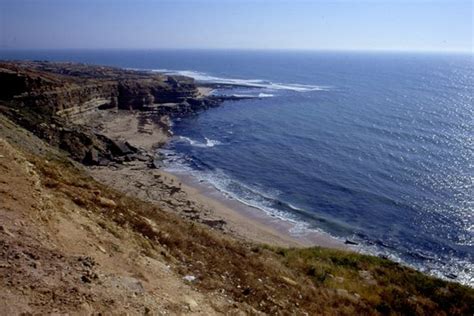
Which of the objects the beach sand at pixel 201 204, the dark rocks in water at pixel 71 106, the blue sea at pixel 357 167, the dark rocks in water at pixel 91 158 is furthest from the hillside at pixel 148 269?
the dark rocks in water at pixel 91 158

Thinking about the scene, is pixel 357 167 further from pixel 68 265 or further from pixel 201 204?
pixel 68 265

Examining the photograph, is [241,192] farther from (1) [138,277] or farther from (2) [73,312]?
(2) [73,312]

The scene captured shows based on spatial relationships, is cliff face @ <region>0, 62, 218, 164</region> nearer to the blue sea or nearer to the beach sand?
the beach sand

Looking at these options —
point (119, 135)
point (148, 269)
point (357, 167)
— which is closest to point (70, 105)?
point (119, 135)

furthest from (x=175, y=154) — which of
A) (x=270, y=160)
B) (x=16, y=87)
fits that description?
(x=16, y=87)

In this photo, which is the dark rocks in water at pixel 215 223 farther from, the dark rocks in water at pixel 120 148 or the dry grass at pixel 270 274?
the dark rocks in water at pixel 120 148

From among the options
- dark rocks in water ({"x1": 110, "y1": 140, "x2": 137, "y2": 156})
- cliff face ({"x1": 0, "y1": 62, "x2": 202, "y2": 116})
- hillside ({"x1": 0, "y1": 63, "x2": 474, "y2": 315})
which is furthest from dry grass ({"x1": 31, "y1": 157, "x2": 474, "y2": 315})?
cliff face ({"x1": 0, "y1": 62, "x2": 202, "y2": 116})
